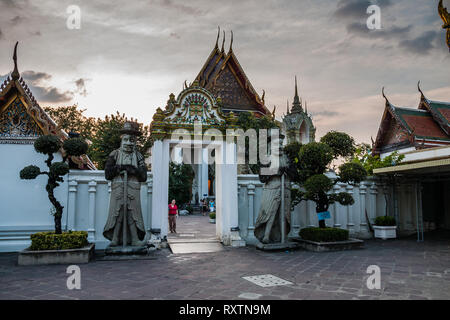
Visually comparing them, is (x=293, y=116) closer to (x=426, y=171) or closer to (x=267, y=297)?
(x=426, y=171)

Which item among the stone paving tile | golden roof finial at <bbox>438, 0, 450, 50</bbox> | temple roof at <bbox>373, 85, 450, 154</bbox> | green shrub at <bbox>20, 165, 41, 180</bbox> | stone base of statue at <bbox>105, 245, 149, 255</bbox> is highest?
golden roof finial at <bbox>438, 0, 450, 50</bbox>

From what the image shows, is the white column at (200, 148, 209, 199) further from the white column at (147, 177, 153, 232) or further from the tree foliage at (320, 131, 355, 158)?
the tree foliage at (320, 131, 355, 158)

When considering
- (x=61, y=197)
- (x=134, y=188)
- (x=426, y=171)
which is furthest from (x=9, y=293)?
(x=426, y=171)

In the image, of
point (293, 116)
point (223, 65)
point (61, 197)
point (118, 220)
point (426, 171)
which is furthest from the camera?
point (293, 116)

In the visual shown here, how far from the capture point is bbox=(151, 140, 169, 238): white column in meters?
8.66

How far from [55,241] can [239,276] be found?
4079 millimetres

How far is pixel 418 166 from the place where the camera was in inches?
360

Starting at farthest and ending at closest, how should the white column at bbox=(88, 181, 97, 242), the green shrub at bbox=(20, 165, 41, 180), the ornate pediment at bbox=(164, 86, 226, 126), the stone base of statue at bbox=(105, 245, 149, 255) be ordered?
the ornate pediment at bbox=(164, 86, 226, 126)
the white column at bbox=(88, 181, 97, 242)
the stone base of statue at bbox=(105, 245, 149, 255)
the green shrub at bbox=(20, 165, 41, 180)

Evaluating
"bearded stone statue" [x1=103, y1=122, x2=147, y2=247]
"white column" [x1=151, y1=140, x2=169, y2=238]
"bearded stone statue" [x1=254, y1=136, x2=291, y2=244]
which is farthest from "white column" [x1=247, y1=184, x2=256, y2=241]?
"bearded stone statue" [x1=103, y1=122, x2=147, y2=247]

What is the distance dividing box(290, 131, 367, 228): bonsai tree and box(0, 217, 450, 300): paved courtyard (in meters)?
1.59

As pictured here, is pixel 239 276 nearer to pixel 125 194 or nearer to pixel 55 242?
pixel 125 194

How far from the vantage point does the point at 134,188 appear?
7473 mm

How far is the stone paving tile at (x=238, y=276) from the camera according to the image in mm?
4605

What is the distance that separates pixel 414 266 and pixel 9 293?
7.14 m
